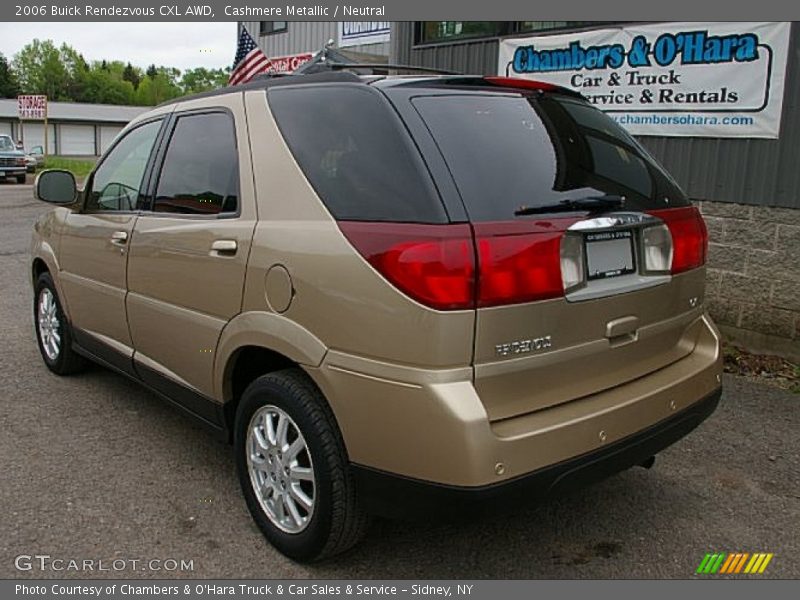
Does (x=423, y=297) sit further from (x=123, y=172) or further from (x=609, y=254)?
(x=123, y=172)

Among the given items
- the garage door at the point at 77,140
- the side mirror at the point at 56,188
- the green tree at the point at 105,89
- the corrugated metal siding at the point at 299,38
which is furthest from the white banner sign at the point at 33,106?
the green tree at the point at 105,89

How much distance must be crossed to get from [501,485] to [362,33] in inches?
449

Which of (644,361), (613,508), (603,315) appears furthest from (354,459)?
(613,508)

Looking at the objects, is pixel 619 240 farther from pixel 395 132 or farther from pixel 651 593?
pixel 651 593

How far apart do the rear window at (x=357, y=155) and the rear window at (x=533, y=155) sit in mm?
126

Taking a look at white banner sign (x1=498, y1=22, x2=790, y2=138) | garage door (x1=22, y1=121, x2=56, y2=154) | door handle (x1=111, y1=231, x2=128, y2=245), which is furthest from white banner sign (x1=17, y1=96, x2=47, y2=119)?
garage door (x1=22, y1=121, x2=56, y2=154)

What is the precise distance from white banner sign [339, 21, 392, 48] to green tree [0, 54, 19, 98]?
4021 inches

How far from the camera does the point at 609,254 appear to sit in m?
2.68

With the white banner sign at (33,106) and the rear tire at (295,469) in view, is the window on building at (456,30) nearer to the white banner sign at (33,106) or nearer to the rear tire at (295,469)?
the rear tire at (295,469)

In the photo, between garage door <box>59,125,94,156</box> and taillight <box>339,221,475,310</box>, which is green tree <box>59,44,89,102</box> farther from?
taillight <box>339,221,475,310</box>

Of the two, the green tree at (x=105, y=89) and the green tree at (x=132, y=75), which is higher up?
the green tree at (x=132, y=75)

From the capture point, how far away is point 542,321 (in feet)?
8.16

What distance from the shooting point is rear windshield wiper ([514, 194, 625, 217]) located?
253 centimetres

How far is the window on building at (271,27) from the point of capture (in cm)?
1526
